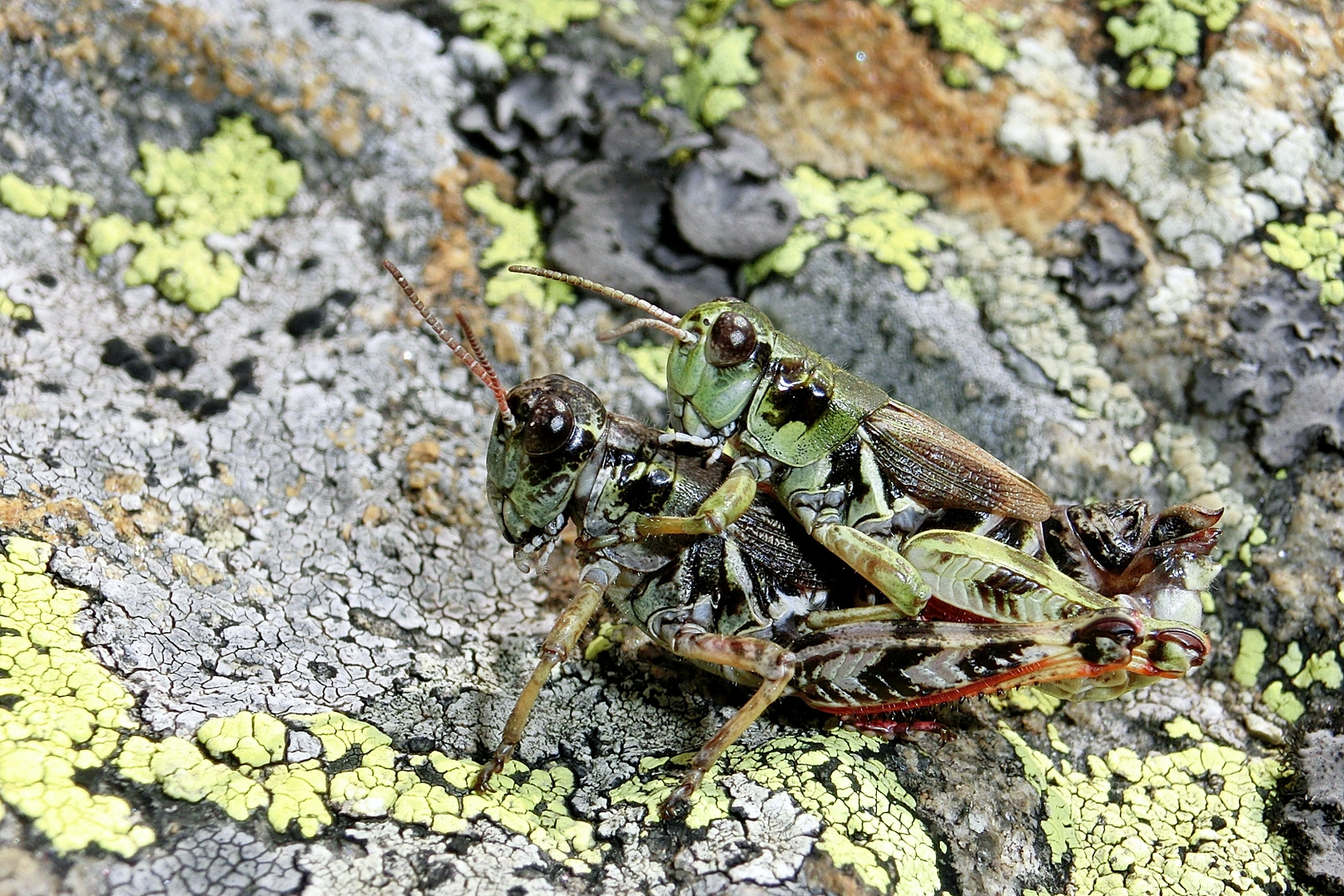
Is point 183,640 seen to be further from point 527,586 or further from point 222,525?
point 527,586

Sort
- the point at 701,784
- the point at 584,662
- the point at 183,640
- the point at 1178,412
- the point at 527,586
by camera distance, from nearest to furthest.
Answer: the point at 701,784 < the point at 183,640 < the point at 584,662 < the point at 527,586 < the point at 1178,412

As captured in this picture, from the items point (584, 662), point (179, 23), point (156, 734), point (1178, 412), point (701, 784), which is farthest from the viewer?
point (179, 23)

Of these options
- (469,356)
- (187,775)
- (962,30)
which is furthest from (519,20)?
(187,775)

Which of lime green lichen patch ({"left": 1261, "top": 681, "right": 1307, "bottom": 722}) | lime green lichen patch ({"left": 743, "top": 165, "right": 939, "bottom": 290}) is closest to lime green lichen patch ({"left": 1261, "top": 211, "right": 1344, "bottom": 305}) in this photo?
lime green lichen patch ({"left": 743, "top": 165, "right": 939, "bottom": 290})

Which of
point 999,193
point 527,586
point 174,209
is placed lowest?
point 527,586

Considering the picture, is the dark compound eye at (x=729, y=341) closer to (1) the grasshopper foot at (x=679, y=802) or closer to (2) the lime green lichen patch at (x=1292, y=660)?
(1) the grasshopper foot at (x=679, y=802)

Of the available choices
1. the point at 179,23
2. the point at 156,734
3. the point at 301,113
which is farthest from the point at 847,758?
the point at 179,23

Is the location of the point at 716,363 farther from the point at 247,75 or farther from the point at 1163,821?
the point at 247,75
